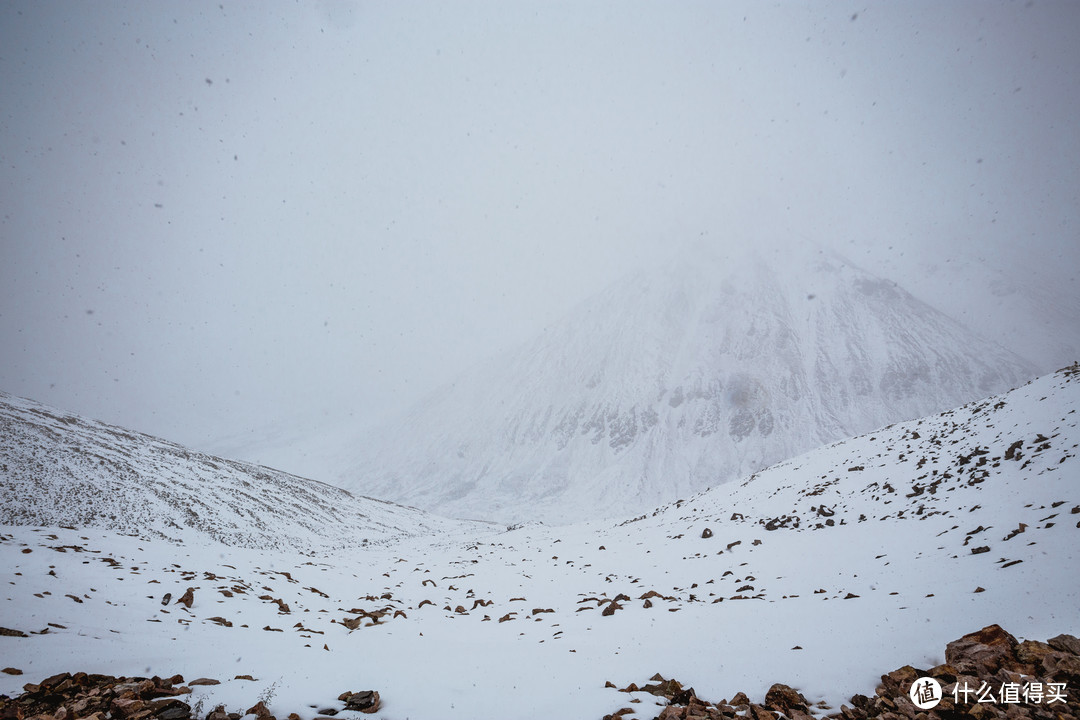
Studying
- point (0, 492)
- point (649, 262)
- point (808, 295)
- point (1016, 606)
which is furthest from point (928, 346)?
point (0, 492)

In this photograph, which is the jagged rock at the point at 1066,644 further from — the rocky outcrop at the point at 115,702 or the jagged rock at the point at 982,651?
the rocky outcrop at the point at 115,702

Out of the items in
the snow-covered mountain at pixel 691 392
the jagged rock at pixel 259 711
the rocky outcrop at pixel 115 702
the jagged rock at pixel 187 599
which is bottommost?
the jagged rock at pixel 187 599

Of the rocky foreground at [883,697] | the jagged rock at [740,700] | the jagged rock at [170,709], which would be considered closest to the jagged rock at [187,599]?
the rocky foreground at [883,697]

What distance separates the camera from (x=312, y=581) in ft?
64.2

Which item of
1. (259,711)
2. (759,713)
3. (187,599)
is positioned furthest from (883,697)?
(187,599)

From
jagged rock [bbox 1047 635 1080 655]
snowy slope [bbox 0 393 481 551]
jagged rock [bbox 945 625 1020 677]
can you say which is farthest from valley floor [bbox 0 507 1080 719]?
snowy slope [bbox 0 393 481 551]

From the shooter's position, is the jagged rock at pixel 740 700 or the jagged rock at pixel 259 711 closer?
the jagged rock at pixel 259 711

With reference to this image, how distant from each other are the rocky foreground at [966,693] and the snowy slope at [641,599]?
1.63ft

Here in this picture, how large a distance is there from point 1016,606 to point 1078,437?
41.9 feet

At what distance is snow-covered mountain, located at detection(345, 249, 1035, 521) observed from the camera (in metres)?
77.1

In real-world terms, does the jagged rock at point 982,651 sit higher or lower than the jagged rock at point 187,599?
higher

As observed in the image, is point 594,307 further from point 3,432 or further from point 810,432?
point 3,432

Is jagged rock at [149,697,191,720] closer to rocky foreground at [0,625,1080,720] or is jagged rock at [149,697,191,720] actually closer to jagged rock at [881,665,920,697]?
rocky foreground at [0,625,1080,720]

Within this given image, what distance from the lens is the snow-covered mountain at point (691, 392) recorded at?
253 ft
